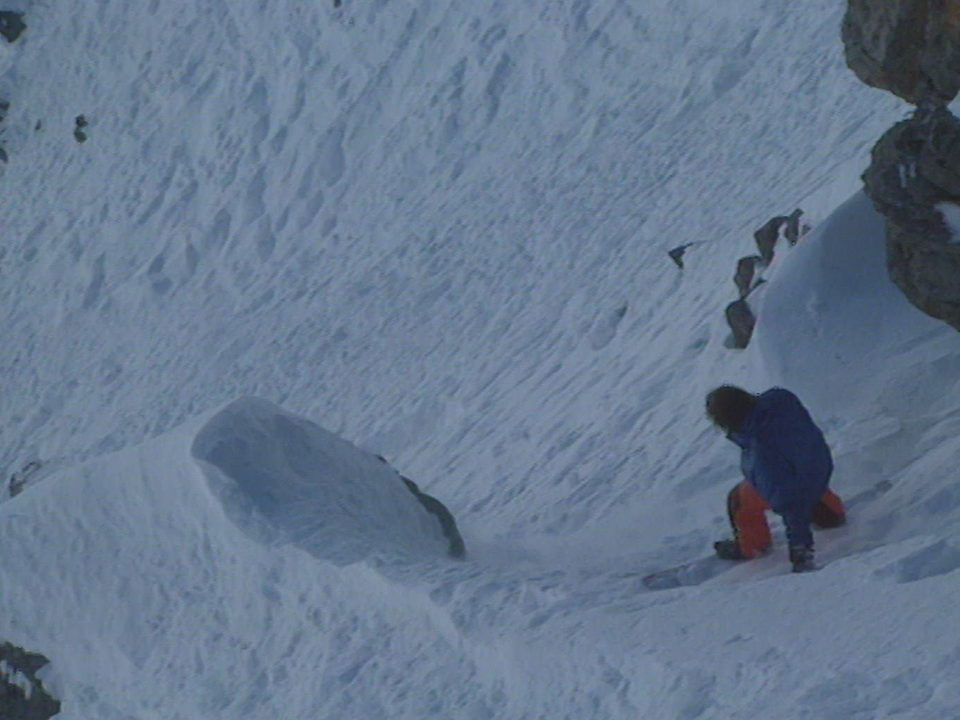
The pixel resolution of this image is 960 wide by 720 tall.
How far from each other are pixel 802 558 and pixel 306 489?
2510mm

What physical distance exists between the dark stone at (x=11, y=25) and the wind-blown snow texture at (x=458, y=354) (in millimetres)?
256

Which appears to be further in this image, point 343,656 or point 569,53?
point 569,53

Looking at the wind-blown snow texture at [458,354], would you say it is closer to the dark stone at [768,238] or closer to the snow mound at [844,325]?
the snow mound at [844,325]

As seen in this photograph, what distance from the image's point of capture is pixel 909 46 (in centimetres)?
682

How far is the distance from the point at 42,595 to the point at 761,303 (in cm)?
437

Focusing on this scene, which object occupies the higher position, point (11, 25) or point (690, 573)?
point (11, 25)

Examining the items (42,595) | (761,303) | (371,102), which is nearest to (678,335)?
(761,303)

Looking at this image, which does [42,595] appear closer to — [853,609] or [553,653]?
[553,653]

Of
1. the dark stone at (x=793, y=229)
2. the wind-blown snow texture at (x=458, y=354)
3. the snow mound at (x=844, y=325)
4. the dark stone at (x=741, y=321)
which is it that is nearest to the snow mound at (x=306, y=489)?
the wind-blown snow texture at (x=458, y=354)

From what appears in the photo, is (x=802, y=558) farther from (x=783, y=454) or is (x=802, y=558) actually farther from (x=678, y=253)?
(x=678, y=253)

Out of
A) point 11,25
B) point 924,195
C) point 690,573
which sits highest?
point 11,25

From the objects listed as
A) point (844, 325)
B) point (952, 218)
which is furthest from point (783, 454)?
point (844, 325)

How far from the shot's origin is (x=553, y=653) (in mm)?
5266

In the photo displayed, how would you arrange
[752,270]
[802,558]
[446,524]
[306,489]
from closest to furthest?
[802,558]
[306,489]
[446,524]
[752,270]
